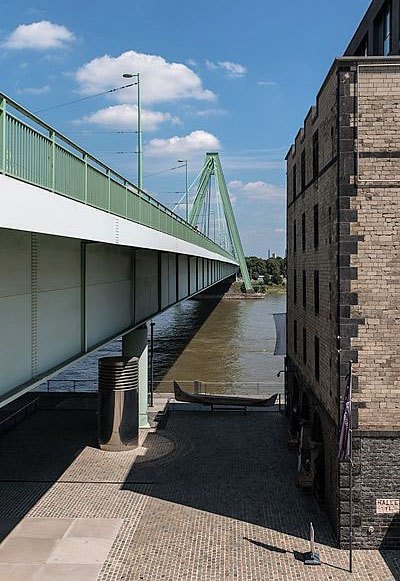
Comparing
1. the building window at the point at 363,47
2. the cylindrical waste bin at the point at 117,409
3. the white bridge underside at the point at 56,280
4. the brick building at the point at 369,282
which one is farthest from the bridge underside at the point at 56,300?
the building window at the point at 363,47

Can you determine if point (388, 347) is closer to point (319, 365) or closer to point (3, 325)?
point (319, 365)

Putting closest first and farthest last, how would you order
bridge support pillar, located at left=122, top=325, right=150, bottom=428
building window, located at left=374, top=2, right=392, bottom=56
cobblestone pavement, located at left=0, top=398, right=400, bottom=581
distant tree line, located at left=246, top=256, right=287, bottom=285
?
1. cobblestone pavement, located at left=0, top=398, right=400, bottom=581
2. bridge support pillar, located at left=122, top=325, right=150, bottom=428
3. building window, located at left=374, top=2, right=392, bottom=56
4. distant tree line, located at left=246, top=256, right=287, bottom=285

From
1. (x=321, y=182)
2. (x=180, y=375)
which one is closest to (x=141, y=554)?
(x=321, y=182)

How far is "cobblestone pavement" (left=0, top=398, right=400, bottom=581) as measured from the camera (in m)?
12.1

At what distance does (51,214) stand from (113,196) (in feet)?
15.7

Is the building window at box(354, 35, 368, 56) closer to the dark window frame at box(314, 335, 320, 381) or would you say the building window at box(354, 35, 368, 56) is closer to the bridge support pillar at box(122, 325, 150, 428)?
the bridge support pillar at box(122, 325, 150, 428)

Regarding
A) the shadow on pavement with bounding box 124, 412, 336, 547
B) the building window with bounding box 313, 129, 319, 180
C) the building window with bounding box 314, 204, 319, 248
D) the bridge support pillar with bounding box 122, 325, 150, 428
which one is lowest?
the shadow on pavement with bounding box 124, 412, 336, 547

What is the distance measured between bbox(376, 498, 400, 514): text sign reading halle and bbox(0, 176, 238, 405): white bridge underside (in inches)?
271

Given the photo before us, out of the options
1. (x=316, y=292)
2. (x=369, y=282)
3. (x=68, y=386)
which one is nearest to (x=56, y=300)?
(x=369, y=282)

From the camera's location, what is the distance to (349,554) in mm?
12570

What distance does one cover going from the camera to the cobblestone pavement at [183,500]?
12.1 metres

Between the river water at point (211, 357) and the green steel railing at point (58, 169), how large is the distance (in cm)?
585

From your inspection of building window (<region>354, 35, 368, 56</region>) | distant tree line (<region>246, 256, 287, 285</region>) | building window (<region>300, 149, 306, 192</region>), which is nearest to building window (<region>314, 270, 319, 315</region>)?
building window (<region>300, 149, 306, 192</region>)

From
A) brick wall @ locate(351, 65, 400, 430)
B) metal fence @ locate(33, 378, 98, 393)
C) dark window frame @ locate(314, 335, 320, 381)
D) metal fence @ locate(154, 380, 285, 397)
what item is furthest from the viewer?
metal fence @ locate(154, 380, 285, 397)
